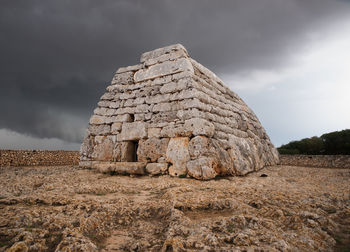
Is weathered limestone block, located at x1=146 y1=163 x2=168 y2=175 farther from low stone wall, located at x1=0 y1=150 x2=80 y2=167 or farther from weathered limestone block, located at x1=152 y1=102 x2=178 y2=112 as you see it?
low stone wall, located at x1=0 y1=150 x2=80 y2=167

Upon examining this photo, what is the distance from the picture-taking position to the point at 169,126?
226 inches

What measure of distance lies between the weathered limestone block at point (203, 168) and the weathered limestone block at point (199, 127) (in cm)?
69

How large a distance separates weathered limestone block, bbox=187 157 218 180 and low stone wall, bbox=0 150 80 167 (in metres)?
13.7

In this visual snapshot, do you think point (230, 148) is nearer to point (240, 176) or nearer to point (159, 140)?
point (240, 176)

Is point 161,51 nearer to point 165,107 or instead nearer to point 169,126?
point 165,107

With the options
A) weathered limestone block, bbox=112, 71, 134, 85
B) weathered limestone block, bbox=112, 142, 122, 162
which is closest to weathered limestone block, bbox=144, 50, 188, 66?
weathered limestone block, bbox=112, 71, 134, 85

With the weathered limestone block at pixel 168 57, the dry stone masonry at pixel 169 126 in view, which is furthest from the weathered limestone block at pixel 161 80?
the weathered limestone block at pixel 168 57

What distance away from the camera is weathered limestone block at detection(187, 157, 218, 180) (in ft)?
15.5

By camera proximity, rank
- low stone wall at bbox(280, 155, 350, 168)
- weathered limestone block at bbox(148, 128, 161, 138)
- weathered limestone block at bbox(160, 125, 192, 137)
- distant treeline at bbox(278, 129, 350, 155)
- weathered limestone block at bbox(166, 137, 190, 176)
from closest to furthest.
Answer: weathered limestone block at bbox(166, 137, 190, 176)
weathered limestone block at bbox(160, 125, 192, 137)
weathered limestone block at bbox(148, 128, 161, 138)
low stone wall at bbox(280, 155, 350, 168)
distant treeline at bbox(278, 129, 350, 155)

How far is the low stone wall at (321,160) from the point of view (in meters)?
11.8

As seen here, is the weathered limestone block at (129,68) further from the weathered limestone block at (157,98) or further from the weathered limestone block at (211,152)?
the weathered limestone block at (211,152)

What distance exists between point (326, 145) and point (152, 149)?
22.6 metres

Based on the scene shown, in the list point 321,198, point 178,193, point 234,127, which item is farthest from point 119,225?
point 234,127

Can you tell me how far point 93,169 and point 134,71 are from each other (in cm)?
388
